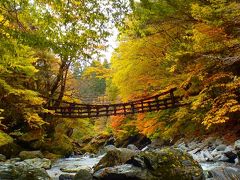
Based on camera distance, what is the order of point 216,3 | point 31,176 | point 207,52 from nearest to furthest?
1. point 31,176
2. point 216,3
3. point 207,52

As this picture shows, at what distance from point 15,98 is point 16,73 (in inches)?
43.8

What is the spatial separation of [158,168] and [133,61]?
27.4 feet

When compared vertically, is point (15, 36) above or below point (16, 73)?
below

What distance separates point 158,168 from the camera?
6.53 meters

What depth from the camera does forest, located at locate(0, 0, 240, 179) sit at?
5480 millimetres

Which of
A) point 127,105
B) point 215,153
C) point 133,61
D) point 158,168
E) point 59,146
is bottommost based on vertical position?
point 59,146

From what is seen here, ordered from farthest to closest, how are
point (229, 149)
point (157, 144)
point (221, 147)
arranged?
point (157, 144), point (221, 147), point (229, 149)

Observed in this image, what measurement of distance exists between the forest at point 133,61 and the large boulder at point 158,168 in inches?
8.8

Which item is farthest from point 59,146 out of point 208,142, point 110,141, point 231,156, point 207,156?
point 110,141

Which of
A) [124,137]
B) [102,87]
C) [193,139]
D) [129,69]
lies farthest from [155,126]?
[102,87]

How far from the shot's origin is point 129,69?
1466 cm

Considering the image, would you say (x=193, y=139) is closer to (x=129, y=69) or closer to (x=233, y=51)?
(x=129, y=69)

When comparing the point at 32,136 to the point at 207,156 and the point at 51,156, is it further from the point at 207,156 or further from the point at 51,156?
the point at 207,156

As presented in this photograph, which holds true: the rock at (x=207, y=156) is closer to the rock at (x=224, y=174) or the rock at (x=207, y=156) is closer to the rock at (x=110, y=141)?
the rock at (x=224, y=174)
